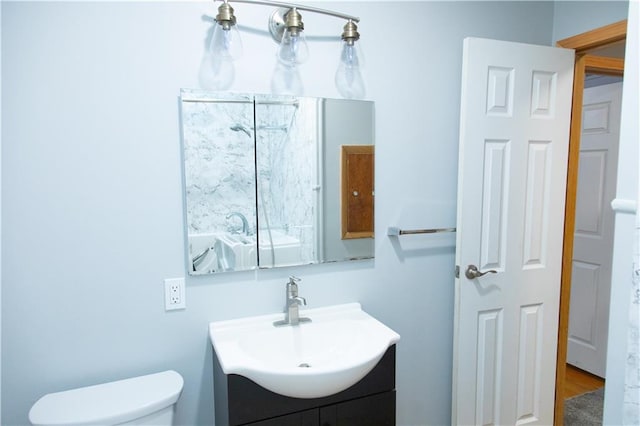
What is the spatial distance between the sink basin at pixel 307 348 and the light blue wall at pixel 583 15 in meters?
1.68

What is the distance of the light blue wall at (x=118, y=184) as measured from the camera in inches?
53.2

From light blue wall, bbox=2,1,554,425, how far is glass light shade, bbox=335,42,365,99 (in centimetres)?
4

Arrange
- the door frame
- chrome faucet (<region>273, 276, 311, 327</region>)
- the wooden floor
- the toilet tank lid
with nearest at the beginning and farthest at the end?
the toilet tank lid < chrome faucet (<region>273, 276, 311, 327</region>) < the door frame < the wooden floor

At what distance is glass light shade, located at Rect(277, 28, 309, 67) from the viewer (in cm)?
161

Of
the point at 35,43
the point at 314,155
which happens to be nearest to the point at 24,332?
the point at 35,43

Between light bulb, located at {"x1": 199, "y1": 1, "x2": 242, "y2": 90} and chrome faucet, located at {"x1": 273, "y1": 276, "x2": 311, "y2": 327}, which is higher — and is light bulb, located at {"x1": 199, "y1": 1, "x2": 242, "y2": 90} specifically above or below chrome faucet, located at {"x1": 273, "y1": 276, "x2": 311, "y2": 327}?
above

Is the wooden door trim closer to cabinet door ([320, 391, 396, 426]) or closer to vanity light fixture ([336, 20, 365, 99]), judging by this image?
vanity light fixture ([336, 20, 365, 99])

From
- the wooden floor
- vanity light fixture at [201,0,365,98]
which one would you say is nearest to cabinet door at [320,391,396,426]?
vanity light fixture at [201,0,365,98]

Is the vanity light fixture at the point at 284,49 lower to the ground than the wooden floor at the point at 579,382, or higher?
higher

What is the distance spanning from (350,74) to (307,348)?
1.11 metres

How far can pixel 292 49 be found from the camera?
162 cm

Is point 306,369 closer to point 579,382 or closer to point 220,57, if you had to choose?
point 220,57

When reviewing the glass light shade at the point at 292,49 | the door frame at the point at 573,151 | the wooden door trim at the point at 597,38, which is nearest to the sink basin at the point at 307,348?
the glass light shade at the point at 292,49

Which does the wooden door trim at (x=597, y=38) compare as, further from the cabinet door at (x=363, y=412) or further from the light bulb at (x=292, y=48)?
the cabinet door at (x=363, y=412)
